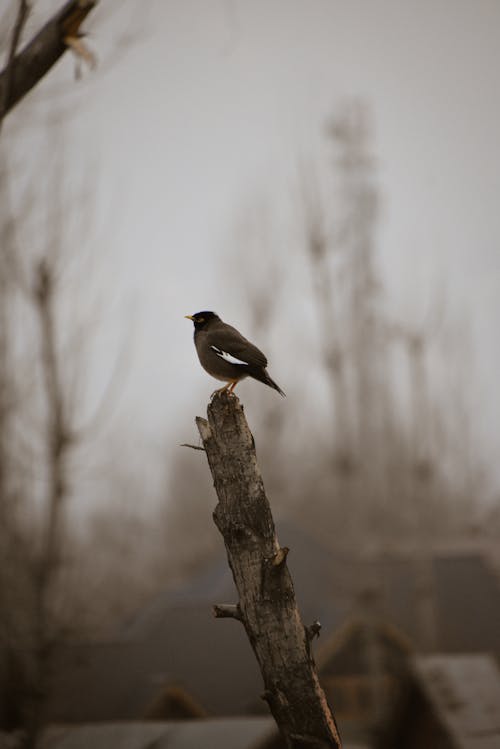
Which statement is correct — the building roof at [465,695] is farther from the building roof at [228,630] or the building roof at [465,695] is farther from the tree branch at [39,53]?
the tree branch at [39,53]

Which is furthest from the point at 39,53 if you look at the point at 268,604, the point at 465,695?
the point at 465,695

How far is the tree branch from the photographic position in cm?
395

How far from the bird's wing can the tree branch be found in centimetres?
214

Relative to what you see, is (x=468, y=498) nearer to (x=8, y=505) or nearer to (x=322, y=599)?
(x=322, y=599)

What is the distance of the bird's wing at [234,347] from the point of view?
201 inches

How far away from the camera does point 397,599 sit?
2328 centimetres

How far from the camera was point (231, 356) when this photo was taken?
17.0ft

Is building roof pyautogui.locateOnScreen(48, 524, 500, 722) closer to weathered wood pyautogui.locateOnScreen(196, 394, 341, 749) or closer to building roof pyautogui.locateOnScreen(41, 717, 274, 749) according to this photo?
building roof pyautogui.locateOnScreen(41, 717, 274, 749)

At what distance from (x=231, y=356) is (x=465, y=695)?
5.59 metres

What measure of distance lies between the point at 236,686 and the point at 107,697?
2.94m

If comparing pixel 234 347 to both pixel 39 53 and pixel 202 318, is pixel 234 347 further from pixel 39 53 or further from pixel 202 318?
pixel 39 53

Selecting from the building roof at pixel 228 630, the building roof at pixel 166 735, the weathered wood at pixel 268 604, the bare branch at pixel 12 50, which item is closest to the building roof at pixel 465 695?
the building roof at pixel 166 735

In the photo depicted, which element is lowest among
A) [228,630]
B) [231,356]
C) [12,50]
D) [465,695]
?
[228,630]

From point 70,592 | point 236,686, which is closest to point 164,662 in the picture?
point 236,686
